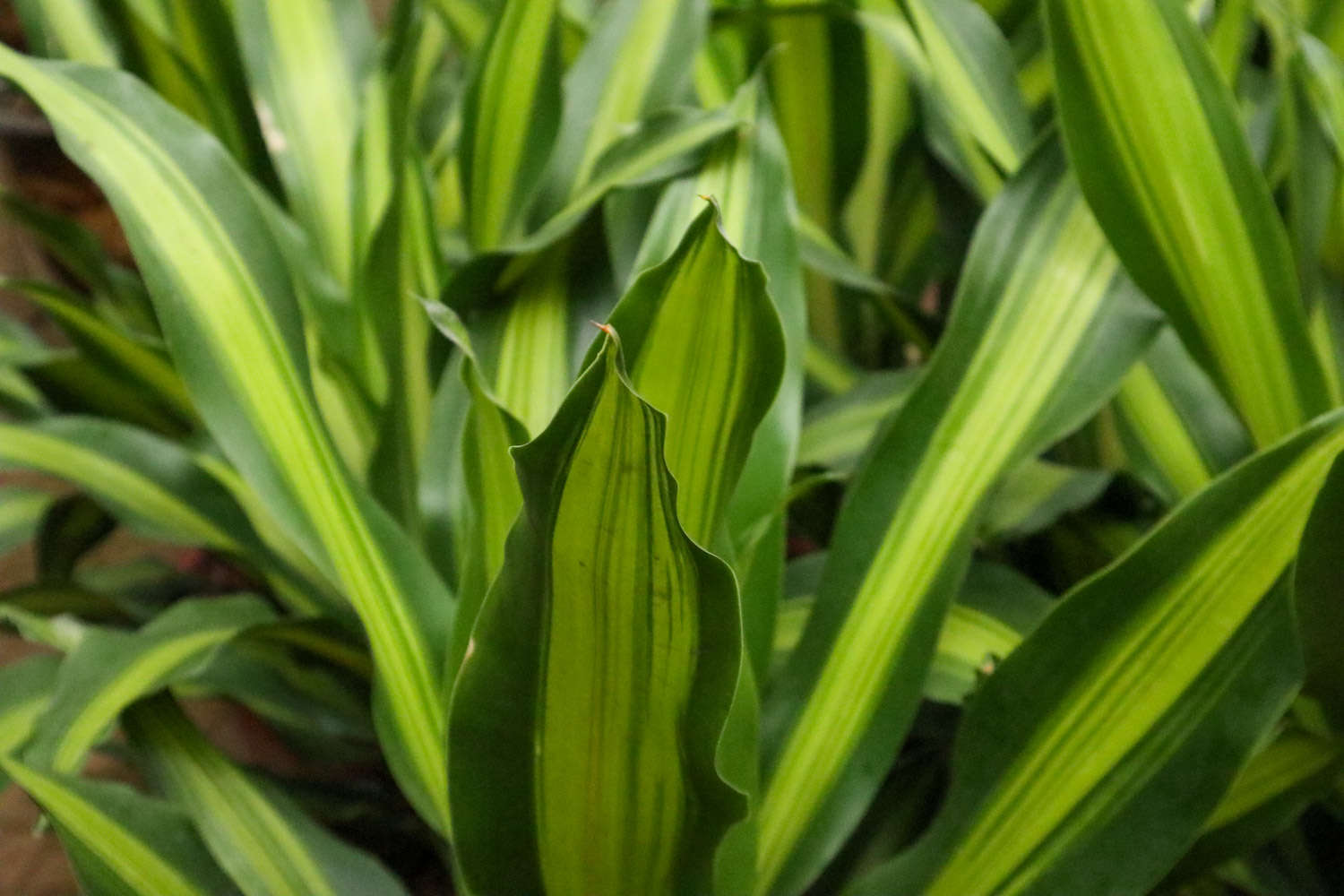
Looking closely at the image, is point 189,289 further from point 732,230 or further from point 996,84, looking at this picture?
point 996,84

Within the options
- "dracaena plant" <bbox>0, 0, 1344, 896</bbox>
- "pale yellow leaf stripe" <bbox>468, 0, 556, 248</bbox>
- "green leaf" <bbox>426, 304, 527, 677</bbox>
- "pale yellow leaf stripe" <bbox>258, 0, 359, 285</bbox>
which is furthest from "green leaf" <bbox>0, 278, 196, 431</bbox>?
"green leaf" <bbox>426, 304, 527, 677</bbox>

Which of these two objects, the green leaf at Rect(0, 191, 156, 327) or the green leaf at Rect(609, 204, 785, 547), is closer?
the green leaf at Rect(609, 204, 785, 547)

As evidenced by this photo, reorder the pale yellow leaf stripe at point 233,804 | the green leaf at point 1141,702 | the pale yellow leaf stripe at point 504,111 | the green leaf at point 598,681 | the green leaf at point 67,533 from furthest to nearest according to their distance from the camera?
the green leaf at point 67,533 < the pale yellow leaf stripe at point 504,111 < the pale yellow leaf stripe at point 233,804 < the green leaf at point 1141,702 < the green leaf at point 598,681

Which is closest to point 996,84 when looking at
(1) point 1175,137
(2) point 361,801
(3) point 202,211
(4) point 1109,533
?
(1) point 1175,137

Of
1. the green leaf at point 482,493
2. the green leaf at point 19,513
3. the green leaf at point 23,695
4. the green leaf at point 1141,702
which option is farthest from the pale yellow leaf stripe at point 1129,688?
the green leaf at point 19,513

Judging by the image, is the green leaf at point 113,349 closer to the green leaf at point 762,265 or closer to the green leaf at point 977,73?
the green leaf at point 762,265

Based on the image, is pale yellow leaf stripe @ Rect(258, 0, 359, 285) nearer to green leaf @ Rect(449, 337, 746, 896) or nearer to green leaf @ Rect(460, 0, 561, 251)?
green leaf @ Rect(460, 0, 561, 251)
